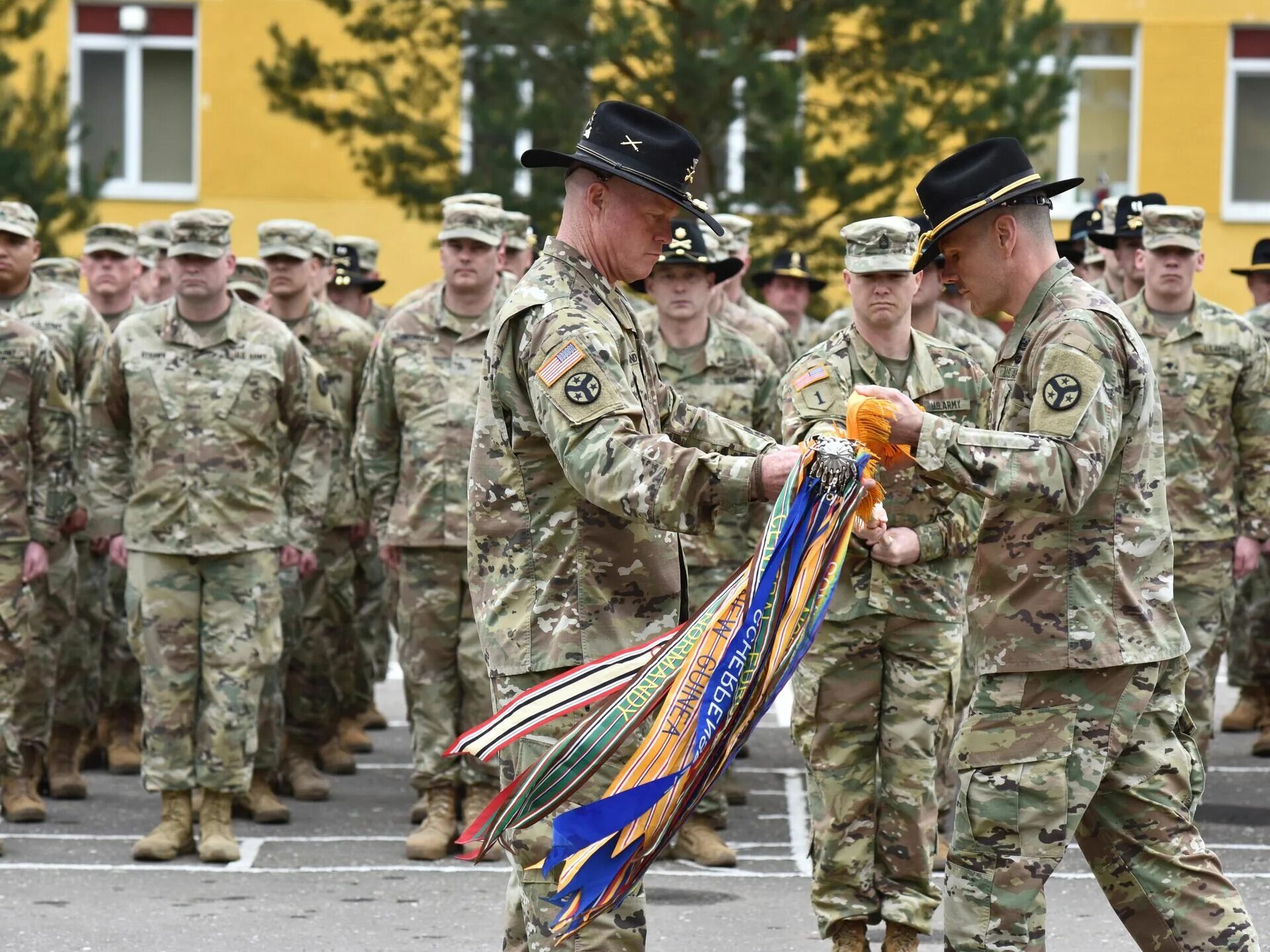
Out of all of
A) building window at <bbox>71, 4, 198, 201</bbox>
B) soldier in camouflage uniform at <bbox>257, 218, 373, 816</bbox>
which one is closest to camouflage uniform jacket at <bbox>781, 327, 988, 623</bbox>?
soldier in camouflage uniform at <bbox>257, 218, 373, 816</bbox>

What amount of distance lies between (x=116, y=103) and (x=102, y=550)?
14.9 meters

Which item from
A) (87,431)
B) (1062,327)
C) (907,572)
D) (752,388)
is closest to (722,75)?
(752,388)

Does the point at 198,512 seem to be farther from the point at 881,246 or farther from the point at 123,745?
the point at 881,246

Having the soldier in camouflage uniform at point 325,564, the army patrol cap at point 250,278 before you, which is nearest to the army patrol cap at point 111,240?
the soldier in camouflage uniform at point 325,564

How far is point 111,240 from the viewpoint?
12383mm

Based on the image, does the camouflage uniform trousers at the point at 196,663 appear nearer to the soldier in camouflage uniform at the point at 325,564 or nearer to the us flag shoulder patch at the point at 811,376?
the soldier in camouflage uniform at the point at 325,564

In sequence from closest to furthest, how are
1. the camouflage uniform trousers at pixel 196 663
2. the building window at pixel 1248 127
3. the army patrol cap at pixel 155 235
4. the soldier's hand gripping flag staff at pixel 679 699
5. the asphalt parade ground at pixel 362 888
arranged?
the soldier's hand gripping flag staff at pixel 679 699, the asphalt parade ground at pixel 362 888, the camouflage uniform trousers at pixel 196 663, the army patrol cap at pixel 155 235, the building window at pixel 1248 127

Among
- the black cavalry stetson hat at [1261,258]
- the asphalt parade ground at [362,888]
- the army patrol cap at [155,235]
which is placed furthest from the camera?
the black cavalry stetson hat at [1261,258]

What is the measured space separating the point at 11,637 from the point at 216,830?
122 cm

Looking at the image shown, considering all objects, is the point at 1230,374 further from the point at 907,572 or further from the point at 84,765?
the point at 84,765

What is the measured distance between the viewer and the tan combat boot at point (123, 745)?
37.2 ft

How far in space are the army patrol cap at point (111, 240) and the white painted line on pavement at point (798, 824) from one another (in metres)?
4.82

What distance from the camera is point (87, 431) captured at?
9.50 metres

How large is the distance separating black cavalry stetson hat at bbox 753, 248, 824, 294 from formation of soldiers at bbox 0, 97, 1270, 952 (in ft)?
5.97
